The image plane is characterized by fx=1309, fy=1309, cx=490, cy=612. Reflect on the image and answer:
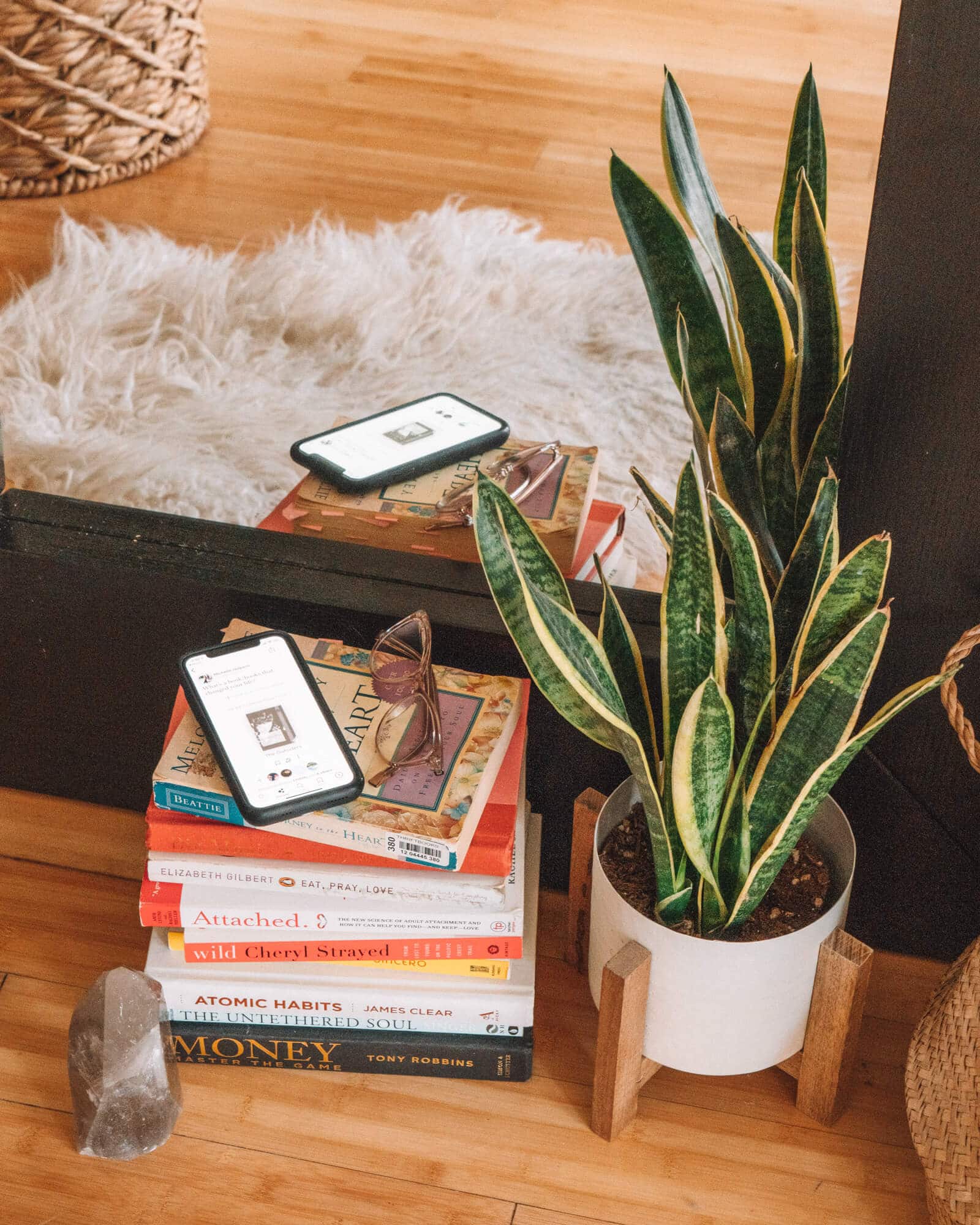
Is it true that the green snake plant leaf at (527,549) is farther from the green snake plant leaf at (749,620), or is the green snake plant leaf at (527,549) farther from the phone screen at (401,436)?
the phone screen at (401,436)

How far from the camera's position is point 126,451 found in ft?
4.24

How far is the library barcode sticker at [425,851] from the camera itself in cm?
68

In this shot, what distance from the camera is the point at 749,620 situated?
64cm

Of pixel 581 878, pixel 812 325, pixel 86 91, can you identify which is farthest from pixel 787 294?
pixel 86 91

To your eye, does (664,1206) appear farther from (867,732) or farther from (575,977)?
(867,732)

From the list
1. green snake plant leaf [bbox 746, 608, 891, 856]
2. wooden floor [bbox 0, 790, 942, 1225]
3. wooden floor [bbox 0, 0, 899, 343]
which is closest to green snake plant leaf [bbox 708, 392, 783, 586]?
green snake plant leaf [bbox 746, 608, 891, 856]

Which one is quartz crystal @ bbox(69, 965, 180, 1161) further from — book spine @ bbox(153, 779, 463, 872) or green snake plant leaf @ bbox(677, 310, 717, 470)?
green snake plant leaf @ bbox(677, 310, 717, 470)

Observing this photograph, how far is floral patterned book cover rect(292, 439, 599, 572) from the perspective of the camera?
863 mm

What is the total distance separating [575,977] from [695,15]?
212cm

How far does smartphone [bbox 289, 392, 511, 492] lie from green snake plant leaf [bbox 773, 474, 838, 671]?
32 cm

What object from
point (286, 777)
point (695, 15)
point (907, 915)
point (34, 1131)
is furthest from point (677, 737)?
point (695, 15)

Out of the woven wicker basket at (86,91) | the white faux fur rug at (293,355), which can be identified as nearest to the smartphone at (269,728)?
the white faux fur rug at (293,355)

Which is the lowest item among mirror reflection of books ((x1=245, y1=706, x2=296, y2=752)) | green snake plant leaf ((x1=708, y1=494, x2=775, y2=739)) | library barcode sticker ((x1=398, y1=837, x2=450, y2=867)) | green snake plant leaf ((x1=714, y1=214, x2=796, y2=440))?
library barcode sticker ((x1=398, y1=837, x2=450, y2=867))

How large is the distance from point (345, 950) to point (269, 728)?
0.13 meters
